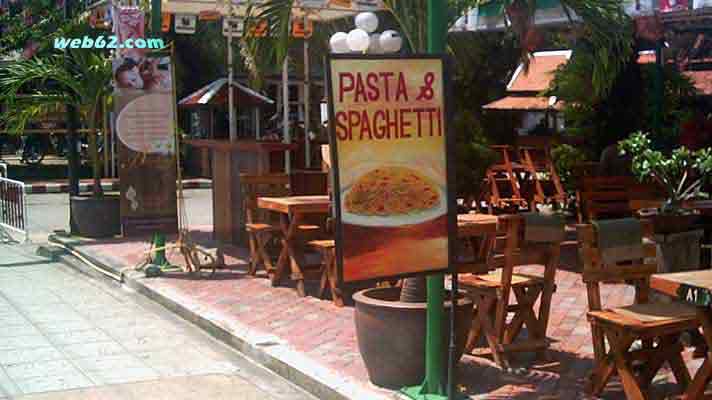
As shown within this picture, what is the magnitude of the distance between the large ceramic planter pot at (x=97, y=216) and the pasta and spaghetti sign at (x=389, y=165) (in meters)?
8.96

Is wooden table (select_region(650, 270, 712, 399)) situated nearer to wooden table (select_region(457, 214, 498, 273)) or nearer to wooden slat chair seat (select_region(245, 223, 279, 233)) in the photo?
wooden table (select_region(457, 214, 498, 273))

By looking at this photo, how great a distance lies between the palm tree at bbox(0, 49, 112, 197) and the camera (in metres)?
13.4

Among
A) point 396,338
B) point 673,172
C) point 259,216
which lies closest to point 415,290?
point 396,338

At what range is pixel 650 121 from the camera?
1178cm

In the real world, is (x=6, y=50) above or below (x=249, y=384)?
above

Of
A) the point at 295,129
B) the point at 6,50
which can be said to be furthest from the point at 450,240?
the point at 6,50

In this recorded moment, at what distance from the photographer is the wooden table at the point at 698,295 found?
4566mm

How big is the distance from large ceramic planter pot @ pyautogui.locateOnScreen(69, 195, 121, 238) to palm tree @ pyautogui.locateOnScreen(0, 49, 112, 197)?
377 mm

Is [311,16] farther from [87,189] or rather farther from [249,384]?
[87,189]

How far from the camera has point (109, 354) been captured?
7.33 m

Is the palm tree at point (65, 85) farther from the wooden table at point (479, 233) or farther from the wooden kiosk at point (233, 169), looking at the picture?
the wooden table at point (479, 233)

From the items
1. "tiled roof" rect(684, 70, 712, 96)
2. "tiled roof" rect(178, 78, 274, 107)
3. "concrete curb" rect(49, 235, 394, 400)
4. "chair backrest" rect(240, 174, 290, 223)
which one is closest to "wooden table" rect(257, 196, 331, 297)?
"chair backrest" rect(240, 174, 290, 223)

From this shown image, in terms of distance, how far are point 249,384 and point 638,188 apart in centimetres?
533

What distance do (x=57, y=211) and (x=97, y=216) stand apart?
5301mm
